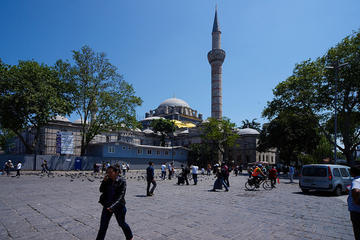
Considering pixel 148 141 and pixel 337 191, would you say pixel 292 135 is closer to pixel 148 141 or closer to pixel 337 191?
pixel 337 191

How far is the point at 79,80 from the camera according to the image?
106 ft

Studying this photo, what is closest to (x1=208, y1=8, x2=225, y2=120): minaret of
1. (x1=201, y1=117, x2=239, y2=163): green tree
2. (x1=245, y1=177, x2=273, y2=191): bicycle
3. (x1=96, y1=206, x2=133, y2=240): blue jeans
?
(x1=201, y1=117, x2=239, y2=163): green tree

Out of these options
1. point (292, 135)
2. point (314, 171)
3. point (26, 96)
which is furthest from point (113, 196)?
point (292, 135)

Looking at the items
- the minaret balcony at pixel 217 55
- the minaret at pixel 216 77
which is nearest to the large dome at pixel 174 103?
the minaret at pixel 216 77

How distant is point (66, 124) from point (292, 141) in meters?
37.3

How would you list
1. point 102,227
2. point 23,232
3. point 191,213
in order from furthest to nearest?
point 191,213 < point 23,232 < point 102,227

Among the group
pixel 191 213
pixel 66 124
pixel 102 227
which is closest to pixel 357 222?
pixel 102 227

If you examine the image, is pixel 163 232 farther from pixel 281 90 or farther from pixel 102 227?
pixel 281 90

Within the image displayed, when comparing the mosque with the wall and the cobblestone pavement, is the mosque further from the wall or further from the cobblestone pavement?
the cobblestone pavement

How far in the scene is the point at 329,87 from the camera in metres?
27.7

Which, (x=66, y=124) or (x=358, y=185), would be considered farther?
(x=66, y=124)

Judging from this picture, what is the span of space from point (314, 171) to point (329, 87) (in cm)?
1856

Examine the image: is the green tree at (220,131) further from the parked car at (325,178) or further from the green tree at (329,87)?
the parked car at (325,178)

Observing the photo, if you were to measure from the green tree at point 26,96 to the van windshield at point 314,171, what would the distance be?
1049 inches
